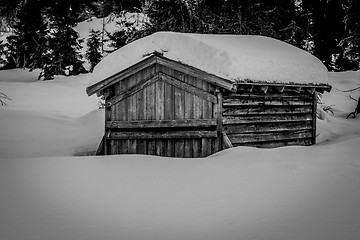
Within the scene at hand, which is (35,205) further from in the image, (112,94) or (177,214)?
(112,94)

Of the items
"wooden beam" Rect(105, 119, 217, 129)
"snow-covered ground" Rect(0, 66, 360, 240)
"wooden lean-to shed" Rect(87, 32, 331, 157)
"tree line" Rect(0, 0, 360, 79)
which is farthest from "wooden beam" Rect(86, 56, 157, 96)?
"tree line" Rect(0, 0, 360, 79)

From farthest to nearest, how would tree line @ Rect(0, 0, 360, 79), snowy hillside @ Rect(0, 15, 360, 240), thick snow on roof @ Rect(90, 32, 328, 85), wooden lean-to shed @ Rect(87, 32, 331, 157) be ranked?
tree line @ Rect(0, 0, 360, 79) < wooden lean-to shed @ Rect(87, 32, 331, 157) < thick snow on roof @ Rect(90, 32, 328, 85) < snowy hillside @ Rect(0, 15, 360, 240)

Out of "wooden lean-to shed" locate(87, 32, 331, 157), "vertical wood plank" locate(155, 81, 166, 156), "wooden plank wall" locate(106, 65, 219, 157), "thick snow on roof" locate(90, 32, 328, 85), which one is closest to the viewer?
"thick snow on roof" locate(90, 32, 328, 85)

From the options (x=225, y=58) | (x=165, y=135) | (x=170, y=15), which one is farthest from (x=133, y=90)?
(x=170, y=15)

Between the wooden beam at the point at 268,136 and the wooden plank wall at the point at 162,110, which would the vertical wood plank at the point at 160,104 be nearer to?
the wooden plank wall at the point at 162,110

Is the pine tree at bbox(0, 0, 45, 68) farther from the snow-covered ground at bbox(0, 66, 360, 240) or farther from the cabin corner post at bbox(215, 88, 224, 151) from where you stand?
the cabin corner post at bbox(215, 88, 224, 151)

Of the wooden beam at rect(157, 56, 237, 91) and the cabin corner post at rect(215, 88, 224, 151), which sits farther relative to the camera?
the cabin corner post at rect(215, 88, 224, 151)

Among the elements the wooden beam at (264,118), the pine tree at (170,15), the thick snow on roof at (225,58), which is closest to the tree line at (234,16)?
the pine tree at (170,15)

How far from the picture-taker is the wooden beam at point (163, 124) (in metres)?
9.86

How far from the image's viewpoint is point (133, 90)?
416 inches

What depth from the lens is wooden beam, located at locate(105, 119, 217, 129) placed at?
9.86 m

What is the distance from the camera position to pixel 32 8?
57.1ft

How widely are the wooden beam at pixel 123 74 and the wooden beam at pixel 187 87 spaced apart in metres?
0.44

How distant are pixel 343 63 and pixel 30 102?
22.8 metres
